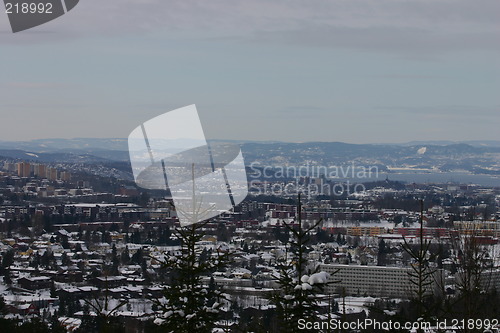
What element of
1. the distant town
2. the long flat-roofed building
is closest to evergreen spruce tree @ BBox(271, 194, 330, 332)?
the distant town

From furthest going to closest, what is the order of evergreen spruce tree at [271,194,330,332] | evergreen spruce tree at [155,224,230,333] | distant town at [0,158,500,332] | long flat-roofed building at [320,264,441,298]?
long flat-roofed building at [320,264,441,298] < distant town at [0,158,500,332] < evergreen spruce tree at [155,224,230,333] < evergreen spruce tree at [271,194,330,332]

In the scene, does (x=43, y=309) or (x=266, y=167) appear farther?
(x=266, y=167)

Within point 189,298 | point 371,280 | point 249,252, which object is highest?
point 189,298

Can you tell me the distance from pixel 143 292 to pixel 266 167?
2792 centimetres

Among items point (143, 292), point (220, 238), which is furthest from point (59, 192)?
point (143, 292)

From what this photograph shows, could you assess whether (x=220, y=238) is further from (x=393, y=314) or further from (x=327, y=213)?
(x=393, y=314)

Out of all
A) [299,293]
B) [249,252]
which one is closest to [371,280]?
[249,252]

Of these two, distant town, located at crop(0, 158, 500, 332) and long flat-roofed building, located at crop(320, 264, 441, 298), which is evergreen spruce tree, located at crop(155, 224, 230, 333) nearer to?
distant town, located at crop(0, 158, 500, 332)

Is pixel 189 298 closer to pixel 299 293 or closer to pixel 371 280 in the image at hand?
pixel 299 293

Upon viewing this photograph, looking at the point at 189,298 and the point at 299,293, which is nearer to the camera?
the point at 299,293

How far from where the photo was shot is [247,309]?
41.8ft

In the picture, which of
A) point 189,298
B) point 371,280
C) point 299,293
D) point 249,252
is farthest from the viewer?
point 249,252

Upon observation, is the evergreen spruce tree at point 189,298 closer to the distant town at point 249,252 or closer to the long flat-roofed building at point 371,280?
the distant town at point 249,252

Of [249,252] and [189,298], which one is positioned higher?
[189,298]
